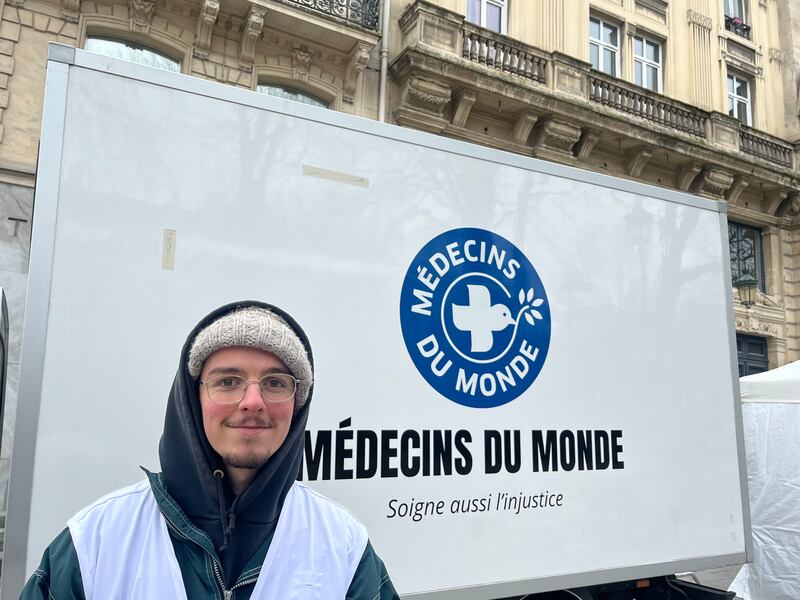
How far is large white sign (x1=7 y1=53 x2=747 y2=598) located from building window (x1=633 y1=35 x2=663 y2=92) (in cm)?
1283

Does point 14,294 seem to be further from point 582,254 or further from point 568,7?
point 568,7

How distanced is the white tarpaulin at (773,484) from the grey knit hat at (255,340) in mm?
6819

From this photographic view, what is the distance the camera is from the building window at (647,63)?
15.2m

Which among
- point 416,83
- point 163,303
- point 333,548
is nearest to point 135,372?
point 163,303

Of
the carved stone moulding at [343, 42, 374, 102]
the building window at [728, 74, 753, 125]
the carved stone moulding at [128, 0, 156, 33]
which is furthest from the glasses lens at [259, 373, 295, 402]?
the building window at [728, 74, 753, 125]

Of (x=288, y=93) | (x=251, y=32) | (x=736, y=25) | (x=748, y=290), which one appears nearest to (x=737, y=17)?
(x=736, y=25)

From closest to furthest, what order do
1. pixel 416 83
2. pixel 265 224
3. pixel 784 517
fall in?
pixel 265 224, pixel 784 517, pixel 416 83

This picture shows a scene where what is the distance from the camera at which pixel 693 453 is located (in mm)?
3826

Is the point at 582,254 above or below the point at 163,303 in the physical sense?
above

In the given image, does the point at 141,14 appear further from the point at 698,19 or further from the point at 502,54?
the point at 698,19

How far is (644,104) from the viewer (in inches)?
543

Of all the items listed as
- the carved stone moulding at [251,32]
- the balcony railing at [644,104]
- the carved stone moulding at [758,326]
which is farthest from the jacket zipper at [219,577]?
the carved stone moulding at [758,326]

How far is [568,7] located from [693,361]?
12150mm

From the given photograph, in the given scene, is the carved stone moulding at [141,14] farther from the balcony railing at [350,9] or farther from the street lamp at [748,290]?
the street lamp at [748,290]
